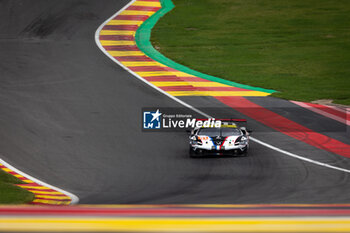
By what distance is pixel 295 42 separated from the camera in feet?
108

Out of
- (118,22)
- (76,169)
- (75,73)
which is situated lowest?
(76,169)

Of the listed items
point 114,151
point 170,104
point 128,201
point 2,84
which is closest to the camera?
point 128,201

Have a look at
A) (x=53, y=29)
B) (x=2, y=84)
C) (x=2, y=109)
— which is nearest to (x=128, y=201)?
(x=2, y=109)

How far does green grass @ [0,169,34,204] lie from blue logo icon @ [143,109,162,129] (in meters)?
6.97

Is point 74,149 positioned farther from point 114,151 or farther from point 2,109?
point 2,109

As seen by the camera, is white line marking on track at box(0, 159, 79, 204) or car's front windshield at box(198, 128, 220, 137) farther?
car's front windshield at box(198, 128, 220, 137)

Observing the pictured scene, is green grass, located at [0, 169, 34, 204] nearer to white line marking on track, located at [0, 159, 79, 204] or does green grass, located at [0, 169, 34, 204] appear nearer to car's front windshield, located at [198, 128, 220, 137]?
white line marking on track, located at [0, 159, 79, 204]

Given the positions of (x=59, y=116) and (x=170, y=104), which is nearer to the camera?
(x=59, y=116)

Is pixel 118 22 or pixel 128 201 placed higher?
pixel 118 22

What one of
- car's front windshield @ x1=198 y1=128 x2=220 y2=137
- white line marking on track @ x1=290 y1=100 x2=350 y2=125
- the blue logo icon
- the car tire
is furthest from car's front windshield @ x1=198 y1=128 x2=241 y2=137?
white line marking on track @ x1=290 y1=100 x2=350 y2=125

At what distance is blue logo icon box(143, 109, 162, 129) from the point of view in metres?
21.6

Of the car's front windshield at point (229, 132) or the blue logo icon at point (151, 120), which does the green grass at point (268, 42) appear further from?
the car's front windshield at point (229, 132)

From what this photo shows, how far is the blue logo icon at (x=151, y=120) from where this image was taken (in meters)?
21.6

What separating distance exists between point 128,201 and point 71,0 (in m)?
26.5
